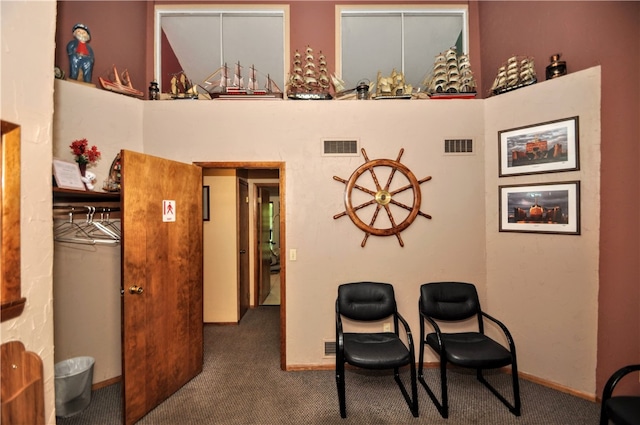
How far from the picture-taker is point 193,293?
2.59 meters

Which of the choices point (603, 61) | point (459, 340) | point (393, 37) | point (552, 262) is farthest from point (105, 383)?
point (603, 61)

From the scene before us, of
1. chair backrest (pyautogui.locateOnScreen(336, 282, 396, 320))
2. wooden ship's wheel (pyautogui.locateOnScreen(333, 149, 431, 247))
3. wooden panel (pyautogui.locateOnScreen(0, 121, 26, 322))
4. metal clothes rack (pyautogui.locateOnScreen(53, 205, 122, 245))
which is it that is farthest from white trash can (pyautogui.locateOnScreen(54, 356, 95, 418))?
wooden ship's wheel (pyautogui.locateOnScreen(333, 149, 431, 247))

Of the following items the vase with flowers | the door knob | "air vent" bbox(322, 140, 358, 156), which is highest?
"air vent" bbox(322, 140, 358, 156)

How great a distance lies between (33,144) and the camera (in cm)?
136

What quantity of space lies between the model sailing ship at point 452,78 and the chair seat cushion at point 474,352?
2.28m

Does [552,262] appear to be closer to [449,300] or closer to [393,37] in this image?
[449,300]

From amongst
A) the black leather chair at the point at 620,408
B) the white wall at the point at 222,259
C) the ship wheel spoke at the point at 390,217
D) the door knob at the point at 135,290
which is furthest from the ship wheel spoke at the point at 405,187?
the door knob at the point at 135,290

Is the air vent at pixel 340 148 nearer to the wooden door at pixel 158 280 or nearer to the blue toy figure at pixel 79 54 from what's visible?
the wooden door at pixel 158 280

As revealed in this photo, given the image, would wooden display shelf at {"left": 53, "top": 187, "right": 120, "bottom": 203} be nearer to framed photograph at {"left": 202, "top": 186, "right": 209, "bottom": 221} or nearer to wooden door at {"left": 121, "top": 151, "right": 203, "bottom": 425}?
wooden door at {"left": 121, "top": 151, "right": 203, "bottom": 425}

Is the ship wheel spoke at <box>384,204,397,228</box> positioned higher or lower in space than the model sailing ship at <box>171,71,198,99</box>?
lower

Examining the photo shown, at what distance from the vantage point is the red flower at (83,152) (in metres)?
2.18

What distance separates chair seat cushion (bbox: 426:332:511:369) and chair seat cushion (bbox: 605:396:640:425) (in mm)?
529

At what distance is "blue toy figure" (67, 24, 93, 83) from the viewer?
2426 mm

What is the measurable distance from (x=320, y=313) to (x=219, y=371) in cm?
113
